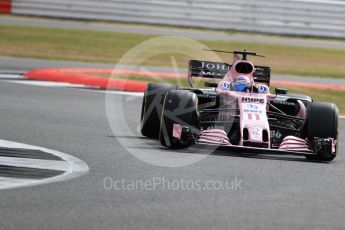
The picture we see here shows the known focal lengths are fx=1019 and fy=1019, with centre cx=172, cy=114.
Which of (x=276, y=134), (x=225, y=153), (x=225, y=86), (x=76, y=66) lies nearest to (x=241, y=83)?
(x=225, y=86)

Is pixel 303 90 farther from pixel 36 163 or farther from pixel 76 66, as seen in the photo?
pixel 36 163

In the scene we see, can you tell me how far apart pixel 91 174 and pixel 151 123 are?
304 centimetres

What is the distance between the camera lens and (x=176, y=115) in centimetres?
1105

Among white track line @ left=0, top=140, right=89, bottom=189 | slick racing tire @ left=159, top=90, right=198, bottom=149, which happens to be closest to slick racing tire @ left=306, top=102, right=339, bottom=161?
slick racing tire @ left=159, top=90, right=198, bottom=149

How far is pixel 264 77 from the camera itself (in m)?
12.8

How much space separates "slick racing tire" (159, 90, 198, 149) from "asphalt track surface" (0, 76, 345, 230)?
0.16 metres

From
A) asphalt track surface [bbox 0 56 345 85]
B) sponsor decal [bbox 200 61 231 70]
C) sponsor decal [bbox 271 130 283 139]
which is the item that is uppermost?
asphalt track surface [bbox 0 56 345 85]

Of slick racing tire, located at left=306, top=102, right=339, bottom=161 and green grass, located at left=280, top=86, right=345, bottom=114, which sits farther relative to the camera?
green grass, located at left=280, top=86, right=345, bottom=114

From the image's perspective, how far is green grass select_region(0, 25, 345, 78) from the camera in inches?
949

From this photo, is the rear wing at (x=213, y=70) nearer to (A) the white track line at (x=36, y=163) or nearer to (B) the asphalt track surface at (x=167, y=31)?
(A) the white track line at (x=36, y=163)

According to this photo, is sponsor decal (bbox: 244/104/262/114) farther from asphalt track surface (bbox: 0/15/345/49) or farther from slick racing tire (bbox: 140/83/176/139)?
asphalt track surface (bbox: 0/15/345/49)

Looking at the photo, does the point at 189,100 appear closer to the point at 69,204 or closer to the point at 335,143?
the point at 335,143

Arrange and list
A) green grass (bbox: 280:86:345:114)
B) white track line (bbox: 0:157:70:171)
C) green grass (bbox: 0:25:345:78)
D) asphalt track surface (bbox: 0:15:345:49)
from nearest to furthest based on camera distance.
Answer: white track line (bbox: 0:157:70:171)
green grass (bbox: 280:86:345:114)
green grass (bbox: 0:25:345:78)
asphalt track surface (bbox: 0:15:345:49)

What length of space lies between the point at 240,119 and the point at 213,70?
1.70m
